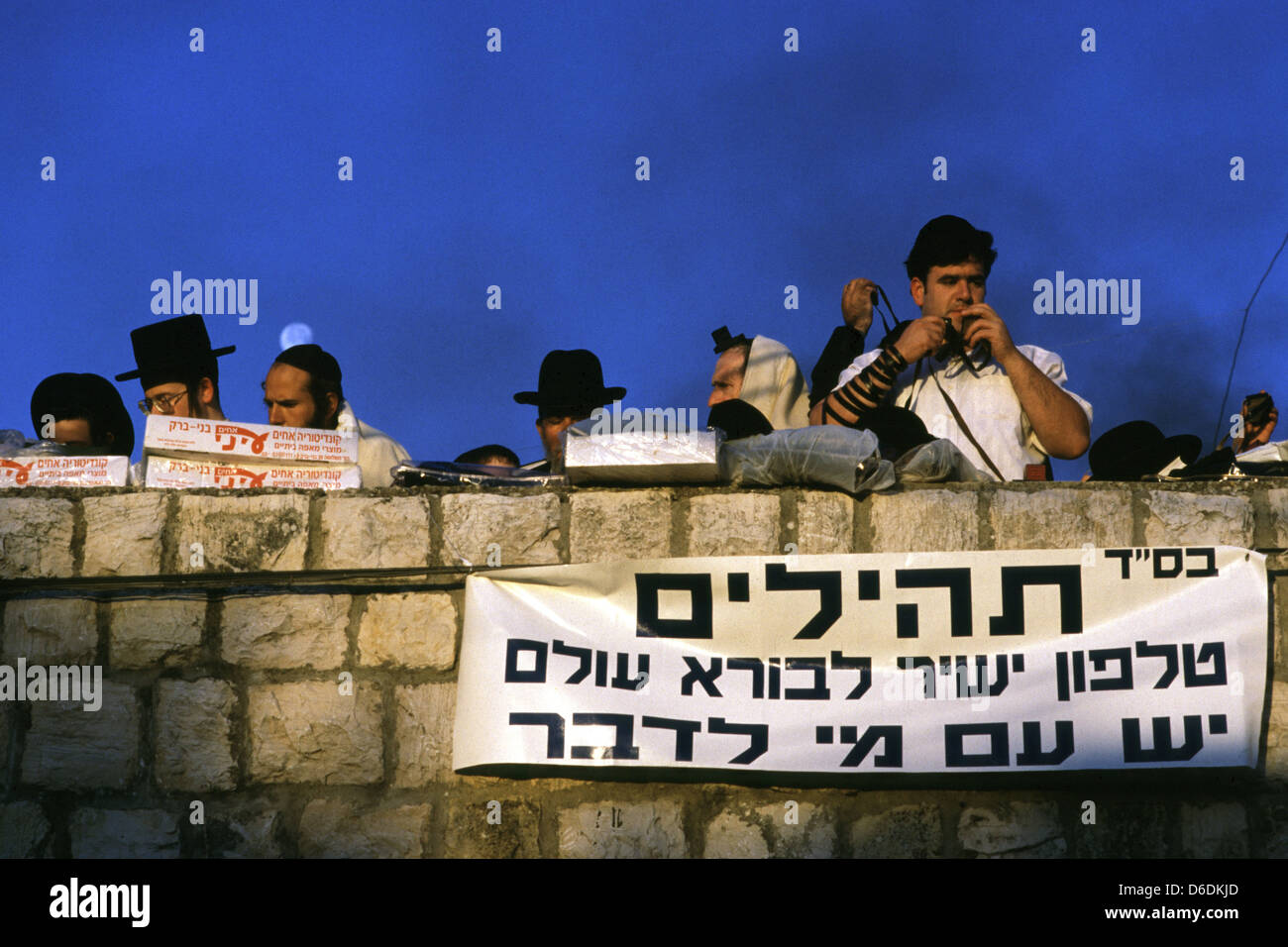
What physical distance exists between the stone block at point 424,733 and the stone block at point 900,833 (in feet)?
5.21

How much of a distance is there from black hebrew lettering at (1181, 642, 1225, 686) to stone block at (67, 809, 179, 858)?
392 centimetres

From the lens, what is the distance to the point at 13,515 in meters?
5.76

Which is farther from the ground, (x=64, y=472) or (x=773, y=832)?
(x=64, y=472)

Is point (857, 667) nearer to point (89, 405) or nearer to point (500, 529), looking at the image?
point (500, 529)

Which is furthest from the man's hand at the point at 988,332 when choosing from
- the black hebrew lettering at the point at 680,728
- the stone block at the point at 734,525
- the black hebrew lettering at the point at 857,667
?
the black hebrew lettering at the point at 680,728

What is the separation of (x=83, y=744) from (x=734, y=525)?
271 centimetres

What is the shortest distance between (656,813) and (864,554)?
1284mm

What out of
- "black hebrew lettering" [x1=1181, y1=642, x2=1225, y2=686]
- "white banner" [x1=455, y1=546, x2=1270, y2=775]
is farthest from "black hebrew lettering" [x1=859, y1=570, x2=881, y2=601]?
"black hebrew lettering" [x1=1181, y1=642, x2=1225, y2=686]

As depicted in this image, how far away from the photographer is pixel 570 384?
721 centimetres

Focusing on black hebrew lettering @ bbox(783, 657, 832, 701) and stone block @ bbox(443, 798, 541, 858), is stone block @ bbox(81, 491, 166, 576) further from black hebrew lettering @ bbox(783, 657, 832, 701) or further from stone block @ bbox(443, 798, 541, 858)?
black hebrew lettering @ bbox(783, 657, 832, 701)

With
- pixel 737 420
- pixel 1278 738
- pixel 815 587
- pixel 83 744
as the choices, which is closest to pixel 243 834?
pixel 83 744
